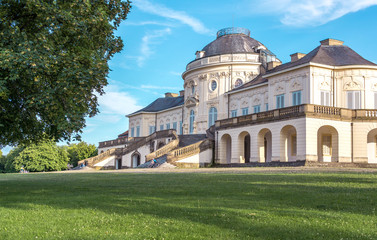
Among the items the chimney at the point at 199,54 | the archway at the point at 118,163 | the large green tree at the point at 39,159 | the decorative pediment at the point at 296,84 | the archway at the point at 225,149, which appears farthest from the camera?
the large green tree at the point at 39,159

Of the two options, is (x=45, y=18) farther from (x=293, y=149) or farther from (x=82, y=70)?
(x=293, y=149)

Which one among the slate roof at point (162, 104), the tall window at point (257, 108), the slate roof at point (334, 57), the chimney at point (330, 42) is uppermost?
the chimney at point (330, 42)

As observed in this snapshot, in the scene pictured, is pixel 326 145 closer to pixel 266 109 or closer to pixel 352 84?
pixel 352 84

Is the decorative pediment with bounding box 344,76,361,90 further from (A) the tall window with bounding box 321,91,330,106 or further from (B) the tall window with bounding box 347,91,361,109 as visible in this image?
(A) the tall window with bounding box 321,91,330,106

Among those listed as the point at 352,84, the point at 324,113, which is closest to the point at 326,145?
the point at 324,113

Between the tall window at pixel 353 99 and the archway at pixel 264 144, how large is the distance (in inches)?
331

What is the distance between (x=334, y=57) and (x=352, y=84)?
3964mm

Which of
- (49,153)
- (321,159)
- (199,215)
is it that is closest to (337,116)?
(321,159)

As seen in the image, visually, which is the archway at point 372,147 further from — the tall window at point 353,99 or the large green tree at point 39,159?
the large green tree at point 39,159

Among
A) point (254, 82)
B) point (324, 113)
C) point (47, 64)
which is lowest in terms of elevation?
point (47, 64)

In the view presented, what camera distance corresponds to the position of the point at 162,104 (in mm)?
77375

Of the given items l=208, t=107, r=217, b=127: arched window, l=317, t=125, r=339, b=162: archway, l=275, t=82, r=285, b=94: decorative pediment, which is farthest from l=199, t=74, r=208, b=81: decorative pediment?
l=317, t=125, r=339, b=162: archway

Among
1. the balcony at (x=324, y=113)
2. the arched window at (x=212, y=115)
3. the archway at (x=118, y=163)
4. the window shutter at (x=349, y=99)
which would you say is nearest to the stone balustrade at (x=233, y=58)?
the arched window at (x=212, y=115)

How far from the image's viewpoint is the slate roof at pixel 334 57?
142 ft
